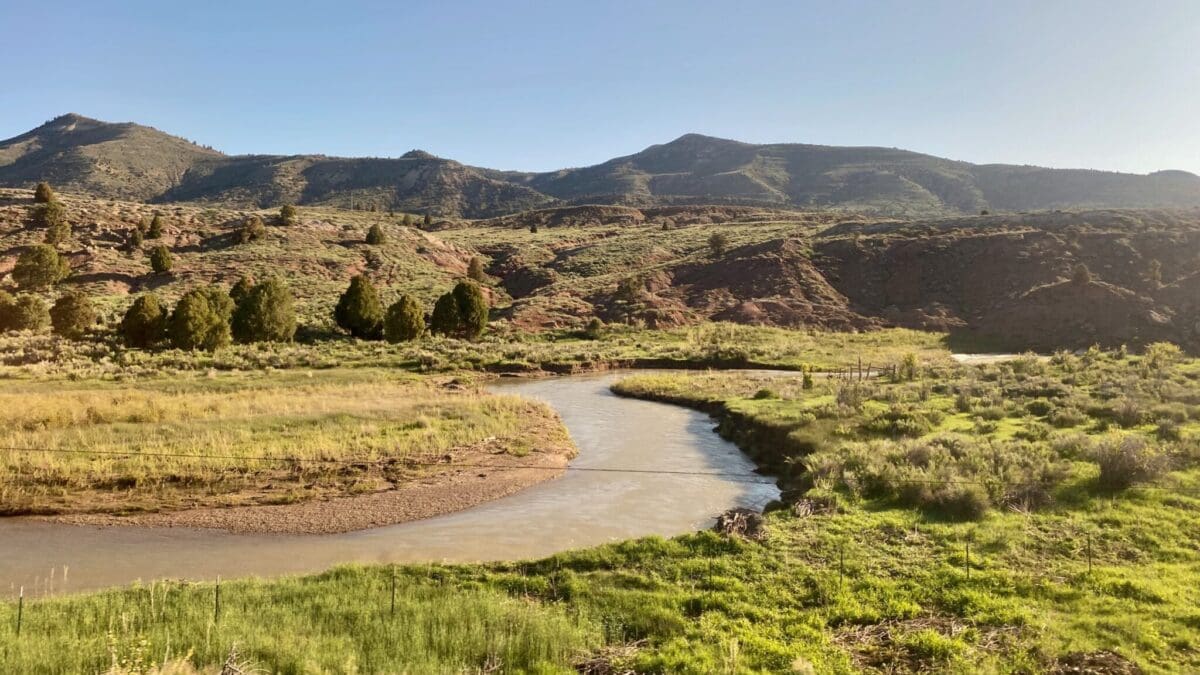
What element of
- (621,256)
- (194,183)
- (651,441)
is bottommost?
(651,441)

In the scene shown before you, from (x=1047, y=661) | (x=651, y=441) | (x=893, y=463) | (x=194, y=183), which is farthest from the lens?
(x=194, y=183)

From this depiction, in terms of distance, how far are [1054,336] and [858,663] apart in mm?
65351

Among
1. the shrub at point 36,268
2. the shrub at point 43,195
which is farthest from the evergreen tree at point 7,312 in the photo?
the shrub at point 43,195

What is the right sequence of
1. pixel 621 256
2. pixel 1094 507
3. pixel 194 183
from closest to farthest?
pixel 1094 507
pixel 621 256
pixel 194 183

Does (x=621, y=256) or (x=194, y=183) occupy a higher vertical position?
(x=194, y=183)

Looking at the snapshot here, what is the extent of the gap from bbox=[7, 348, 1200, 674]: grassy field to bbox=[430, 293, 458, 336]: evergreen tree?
135ft

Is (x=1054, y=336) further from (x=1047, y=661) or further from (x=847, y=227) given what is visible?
(x=1047, y=661)

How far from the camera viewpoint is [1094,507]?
46.9 ft

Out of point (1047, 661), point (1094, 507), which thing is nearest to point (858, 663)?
point (1047, 661)

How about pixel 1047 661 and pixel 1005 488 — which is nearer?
pixel 1047 661

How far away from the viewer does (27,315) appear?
44.2 m

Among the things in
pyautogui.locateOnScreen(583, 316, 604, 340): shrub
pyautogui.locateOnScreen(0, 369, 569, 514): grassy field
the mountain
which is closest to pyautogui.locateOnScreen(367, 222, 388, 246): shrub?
pyautogui.locateOnScreen(583, 316, 604, 340): shrub

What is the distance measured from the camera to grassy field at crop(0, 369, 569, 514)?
17141mm

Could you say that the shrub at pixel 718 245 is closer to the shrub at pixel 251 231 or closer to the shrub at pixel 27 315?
the shrub at pixel 251 231
